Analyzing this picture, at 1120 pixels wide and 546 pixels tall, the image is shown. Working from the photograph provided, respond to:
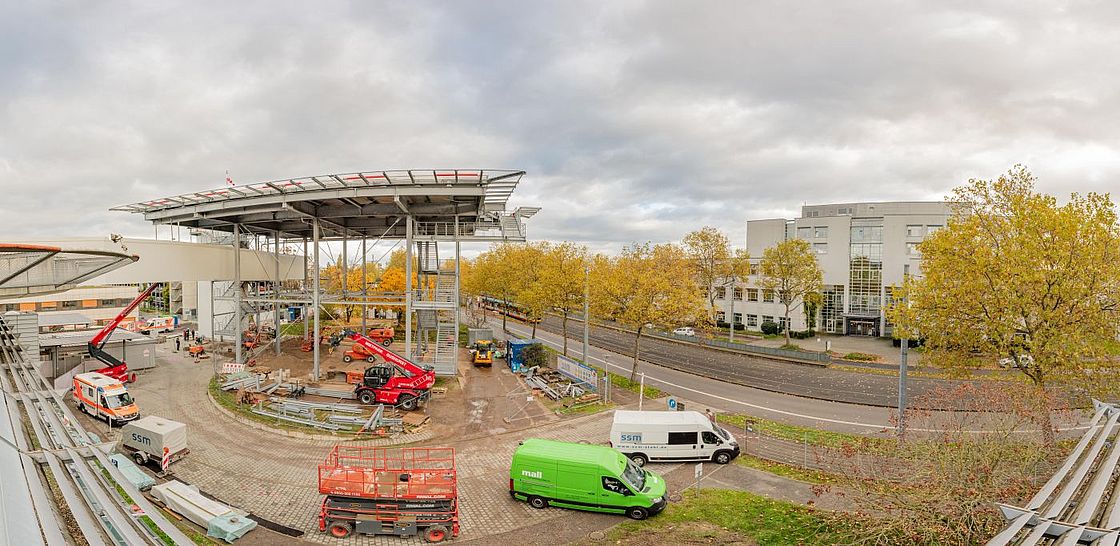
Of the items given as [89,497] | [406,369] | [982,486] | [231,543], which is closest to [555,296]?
[406,369]

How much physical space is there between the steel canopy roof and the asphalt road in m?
15.5

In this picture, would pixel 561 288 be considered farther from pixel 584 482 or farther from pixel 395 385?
pixel 584 482

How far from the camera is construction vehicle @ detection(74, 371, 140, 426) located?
1806cm

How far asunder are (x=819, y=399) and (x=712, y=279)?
22.8m

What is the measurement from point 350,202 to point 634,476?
1992 cm

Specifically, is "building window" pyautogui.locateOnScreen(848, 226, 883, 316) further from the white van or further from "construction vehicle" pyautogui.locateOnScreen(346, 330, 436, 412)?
"construction vehicle" pyautogui.locateOnScreen(346, 330, 436, 412)

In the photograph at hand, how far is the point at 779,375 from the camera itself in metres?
29.5

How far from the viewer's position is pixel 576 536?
36.3ft

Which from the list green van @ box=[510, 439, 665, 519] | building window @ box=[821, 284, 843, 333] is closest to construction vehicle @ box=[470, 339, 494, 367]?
green van @ box=[510, 439, 665, 519]

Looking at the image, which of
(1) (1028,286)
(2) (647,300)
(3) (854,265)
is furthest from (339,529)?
(3) (854,265)

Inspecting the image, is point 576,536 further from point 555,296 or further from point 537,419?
point 555,296

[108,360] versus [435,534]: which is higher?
[108,360]

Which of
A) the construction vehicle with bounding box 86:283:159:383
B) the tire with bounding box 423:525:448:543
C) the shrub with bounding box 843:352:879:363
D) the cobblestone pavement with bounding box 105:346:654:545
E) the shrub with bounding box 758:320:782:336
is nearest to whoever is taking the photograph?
the tire with bounding box 423:525:448:543

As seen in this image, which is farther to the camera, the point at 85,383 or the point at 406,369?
the point at 406,369
